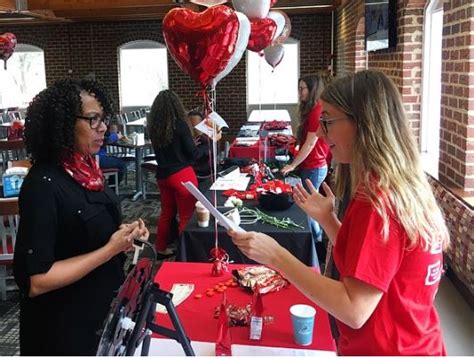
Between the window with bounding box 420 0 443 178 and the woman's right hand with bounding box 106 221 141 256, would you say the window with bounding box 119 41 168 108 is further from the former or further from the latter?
the woman's right hand with bounding box 106 221 141 256

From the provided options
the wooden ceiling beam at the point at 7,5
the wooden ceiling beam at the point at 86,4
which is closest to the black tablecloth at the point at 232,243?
the wooden ceiling beam at the point at 86,4

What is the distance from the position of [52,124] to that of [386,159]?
3.45ft

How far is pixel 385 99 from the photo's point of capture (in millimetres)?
1323

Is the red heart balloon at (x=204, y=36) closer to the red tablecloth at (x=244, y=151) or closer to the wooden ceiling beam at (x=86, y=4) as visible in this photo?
the red tablecloth at (x=244, y=151)

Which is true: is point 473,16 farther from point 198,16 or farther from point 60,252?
point 60,252

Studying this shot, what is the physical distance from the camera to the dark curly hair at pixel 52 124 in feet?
5.38

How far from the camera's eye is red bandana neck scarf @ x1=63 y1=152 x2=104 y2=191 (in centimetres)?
170

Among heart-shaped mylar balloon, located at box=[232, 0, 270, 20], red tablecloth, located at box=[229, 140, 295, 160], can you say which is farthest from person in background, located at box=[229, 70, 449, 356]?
red tablecloth, located at box=[229, 140, 295, 160]

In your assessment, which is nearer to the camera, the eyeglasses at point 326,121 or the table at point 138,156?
the eyeglasses at point 326,121

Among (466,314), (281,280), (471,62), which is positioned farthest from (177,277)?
(471,62)

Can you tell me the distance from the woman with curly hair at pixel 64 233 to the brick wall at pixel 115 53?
9.15m

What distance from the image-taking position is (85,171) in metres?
1.75

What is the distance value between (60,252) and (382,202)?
1023 mm

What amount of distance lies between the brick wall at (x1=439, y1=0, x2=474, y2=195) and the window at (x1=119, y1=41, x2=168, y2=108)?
8.87 metres
